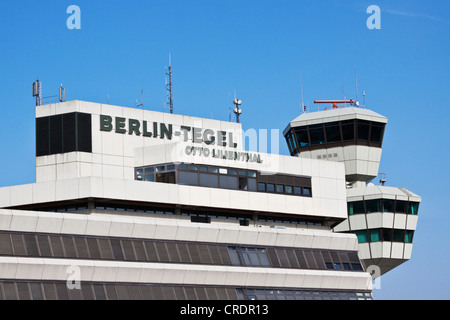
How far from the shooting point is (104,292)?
5606 centimetres

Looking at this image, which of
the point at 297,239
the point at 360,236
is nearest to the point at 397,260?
the point at 360,236

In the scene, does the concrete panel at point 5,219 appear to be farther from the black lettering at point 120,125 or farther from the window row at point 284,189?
the window row at point 284,189

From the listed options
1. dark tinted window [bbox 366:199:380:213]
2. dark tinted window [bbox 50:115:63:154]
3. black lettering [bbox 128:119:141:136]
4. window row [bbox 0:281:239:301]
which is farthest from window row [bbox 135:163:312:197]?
dark tinted window [bbox 366:199:380:213]

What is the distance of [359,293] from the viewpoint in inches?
2798

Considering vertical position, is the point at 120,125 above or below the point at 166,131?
above

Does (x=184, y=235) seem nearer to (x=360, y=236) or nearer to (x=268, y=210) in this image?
(x=268, y=210)

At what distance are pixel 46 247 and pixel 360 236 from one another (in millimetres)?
49581

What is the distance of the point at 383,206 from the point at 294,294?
105 ft

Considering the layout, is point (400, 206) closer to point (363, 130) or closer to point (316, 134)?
point (363, 130)

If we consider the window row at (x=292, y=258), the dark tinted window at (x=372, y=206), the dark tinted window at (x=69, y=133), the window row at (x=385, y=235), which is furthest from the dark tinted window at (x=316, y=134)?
the dark tinted window at (x=69, y=133)

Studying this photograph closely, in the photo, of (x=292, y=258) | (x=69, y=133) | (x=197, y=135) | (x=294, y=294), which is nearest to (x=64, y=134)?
(x=69, y=133)

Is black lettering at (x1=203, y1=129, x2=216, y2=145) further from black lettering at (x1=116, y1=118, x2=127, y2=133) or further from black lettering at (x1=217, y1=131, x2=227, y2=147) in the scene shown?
black lettering at (x1=116, y1=118, x2=127, y2=133)

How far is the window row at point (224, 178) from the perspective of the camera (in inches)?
2660

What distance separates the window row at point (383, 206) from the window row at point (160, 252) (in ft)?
78.6
